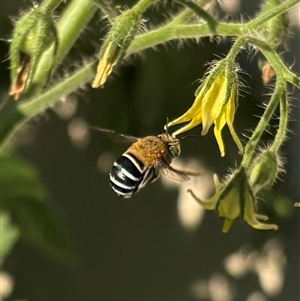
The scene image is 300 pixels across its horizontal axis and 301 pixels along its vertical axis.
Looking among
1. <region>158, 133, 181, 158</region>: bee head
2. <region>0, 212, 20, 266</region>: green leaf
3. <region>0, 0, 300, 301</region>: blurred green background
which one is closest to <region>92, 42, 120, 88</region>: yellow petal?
<region>158, 133, 181, 158</region>: bee head

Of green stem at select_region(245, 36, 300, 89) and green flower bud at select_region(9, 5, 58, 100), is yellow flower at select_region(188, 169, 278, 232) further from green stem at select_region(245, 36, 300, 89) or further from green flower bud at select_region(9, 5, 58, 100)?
green flower bud at select_region(9, 5, 58, 100)

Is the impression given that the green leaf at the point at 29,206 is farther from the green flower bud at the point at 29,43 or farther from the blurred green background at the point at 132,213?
the green flower bud at the point at 29,43

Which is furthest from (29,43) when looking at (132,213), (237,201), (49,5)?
(132,213)

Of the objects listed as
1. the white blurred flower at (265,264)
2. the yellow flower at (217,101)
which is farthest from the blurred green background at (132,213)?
the yellow flower at (217,101)

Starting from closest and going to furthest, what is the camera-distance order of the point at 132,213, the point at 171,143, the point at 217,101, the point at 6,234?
the point at 217,101, the point at 171,143, the point at 6,234, the point at 132,213

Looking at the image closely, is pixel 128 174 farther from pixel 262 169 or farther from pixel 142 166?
pixel 262 169
